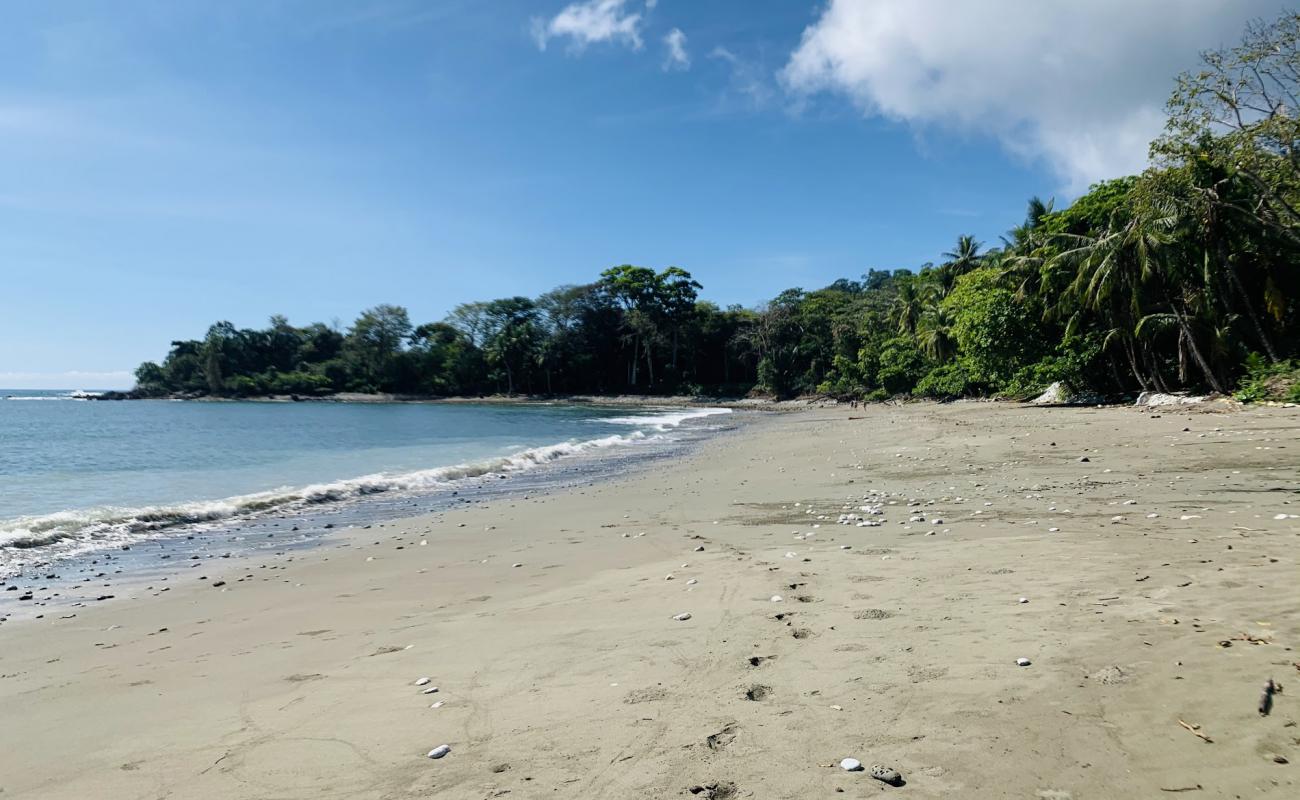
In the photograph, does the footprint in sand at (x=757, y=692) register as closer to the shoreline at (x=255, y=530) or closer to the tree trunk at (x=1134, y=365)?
the shoreline at (x=255, y=530)

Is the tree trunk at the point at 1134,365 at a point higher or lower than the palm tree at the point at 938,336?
lower

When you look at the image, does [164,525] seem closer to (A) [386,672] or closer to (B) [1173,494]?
(A) [386,672]

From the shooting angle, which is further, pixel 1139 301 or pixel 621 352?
pixel 621 352

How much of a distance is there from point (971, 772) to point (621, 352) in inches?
3361

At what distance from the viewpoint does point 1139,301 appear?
26.6m

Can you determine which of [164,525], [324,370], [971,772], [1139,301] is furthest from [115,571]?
[324,370]

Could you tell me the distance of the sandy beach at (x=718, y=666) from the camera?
2.95m

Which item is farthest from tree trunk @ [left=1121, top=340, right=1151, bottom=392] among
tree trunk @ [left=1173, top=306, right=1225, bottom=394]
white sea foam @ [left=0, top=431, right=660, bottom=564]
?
white sea foam @ [left=0, top=431, right=660, bottom=564]

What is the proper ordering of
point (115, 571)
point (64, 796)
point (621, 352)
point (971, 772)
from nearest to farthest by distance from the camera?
point (971, 772), point (64, 796), point (115, 571), point (621, 352)

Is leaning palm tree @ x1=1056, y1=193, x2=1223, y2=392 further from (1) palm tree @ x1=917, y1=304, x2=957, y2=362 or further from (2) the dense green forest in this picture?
(1) palm tree @ x1=917, y1=304, x2=957, y2=362

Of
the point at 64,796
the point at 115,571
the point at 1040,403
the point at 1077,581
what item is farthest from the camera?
the point at 1040,403

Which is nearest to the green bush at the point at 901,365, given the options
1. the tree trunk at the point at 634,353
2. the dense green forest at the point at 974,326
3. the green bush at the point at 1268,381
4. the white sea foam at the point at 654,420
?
the dense green forest at the point at 974,326

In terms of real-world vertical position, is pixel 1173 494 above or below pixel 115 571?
above

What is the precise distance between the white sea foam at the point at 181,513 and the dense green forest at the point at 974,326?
646 inches
